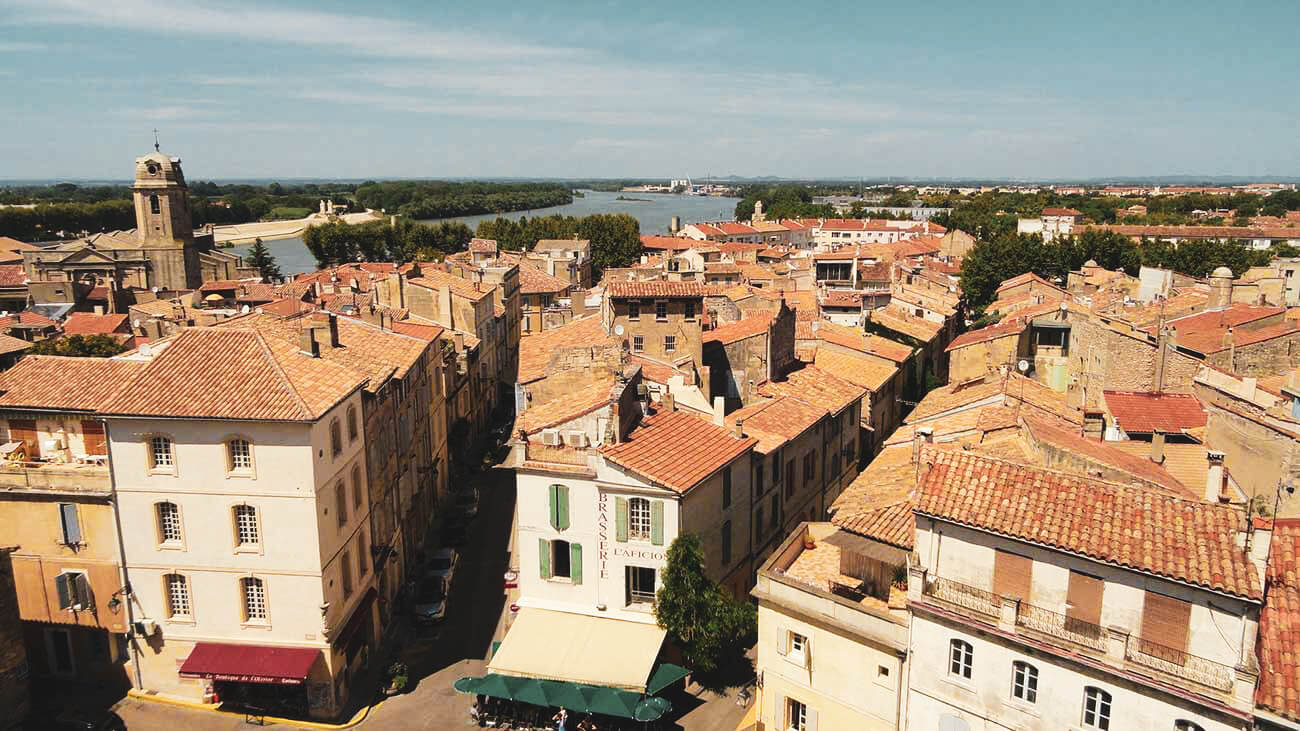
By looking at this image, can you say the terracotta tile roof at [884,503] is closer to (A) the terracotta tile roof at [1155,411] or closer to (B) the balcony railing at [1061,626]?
(B) the balcony railing at [1061,626]

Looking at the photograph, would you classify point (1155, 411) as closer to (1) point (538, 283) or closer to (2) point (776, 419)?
(2) point (776, 419)

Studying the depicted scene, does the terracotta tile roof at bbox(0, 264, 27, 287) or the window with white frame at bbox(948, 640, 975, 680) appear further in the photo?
the terracotta tile roof at bbox(0, 264, 27, 287)

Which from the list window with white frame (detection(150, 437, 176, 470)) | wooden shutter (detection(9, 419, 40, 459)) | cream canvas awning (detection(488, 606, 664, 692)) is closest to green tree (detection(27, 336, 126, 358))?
wooden shutter (detection(9, 419, 40, 459))

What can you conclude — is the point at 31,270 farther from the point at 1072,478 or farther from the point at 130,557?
the point at 1072,478

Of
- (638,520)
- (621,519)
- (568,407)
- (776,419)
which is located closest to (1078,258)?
(776,419)

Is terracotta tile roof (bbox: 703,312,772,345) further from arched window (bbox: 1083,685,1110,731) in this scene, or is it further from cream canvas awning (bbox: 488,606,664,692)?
arched window (bbox: 1083,685,1110,731)

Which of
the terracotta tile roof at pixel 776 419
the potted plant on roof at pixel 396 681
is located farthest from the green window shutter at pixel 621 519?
the potted plant on roof at pixel 396 681
